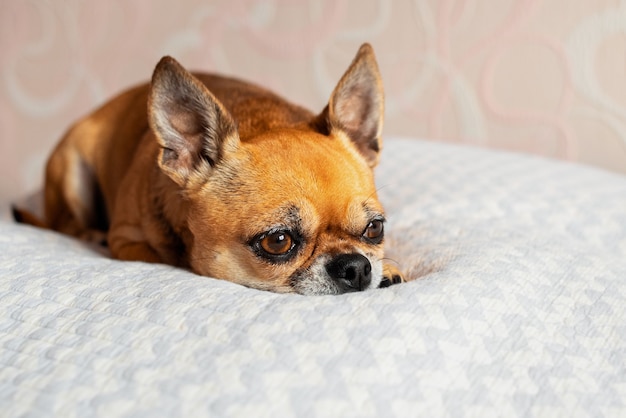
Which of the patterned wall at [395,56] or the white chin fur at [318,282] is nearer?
the white chin fur at [318,282]

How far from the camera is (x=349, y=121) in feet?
6.64

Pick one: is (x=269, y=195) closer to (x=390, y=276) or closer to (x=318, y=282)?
(x=318, y=282)

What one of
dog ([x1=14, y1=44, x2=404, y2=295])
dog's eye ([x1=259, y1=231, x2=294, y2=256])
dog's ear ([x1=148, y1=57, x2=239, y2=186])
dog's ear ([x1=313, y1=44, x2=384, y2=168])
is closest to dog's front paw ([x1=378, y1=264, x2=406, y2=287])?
dog ([x1=14, y1=44, x2=404, y2=295])

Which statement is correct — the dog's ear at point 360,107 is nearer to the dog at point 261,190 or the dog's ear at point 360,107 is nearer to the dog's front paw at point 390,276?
the dog at point 261,190

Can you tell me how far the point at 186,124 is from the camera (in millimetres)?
1816

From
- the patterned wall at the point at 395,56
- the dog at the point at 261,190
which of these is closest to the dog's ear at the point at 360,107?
the dog at the point at 261,190

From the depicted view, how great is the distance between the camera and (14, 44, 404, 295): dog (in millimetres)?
1650

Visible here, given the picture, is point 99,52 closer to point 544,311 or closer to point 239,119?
point 239,119

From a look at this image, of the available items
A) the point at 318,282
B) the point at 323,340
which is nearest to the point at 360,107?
the point at 318,282

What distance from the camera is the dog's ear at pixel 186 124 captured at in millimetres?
1697

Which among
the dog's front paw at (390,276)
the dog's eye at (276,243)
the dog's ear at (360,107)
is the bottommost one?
the dog's front paw at (390,276)

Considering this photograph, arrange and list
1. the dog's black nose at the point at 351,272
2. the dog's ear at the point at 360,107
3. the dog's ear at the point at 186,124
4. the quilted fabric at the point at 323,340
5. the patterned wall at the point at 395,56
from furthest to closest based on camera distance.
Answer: the patterned wall at the point at 395,56, the dog's ear at the point at 360,107, the dog's ear at the point at 186,124, the dog's black nose at the point at 351,272, the quilted fabric at the point at 323,340

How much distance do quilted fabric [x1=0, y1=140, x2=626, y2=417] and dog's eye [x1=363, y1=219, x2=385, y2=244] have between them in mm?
124

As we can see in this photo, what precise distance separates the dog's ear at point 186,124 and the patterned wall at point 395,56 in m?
1.66
